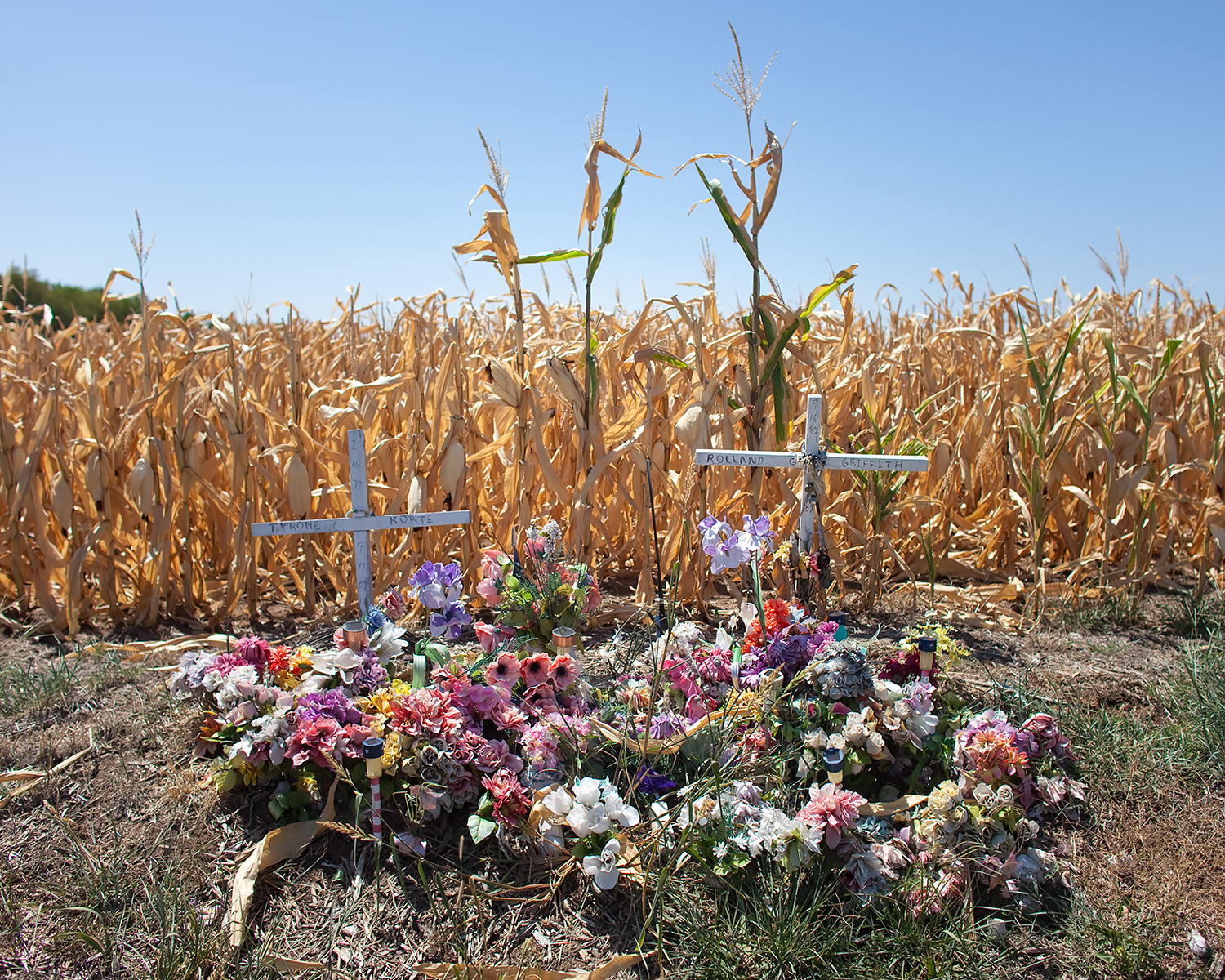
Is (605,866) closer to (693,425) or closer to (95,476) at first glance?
(693,425)

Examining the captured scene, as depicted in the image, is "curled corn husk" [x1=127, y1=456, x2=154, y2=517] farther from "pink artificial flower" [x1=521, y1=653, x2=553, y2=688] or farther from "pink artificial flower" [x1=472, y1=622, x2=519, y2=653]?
"pink artificial flower" [x1=521, y1=653, x2=553, y2=688]

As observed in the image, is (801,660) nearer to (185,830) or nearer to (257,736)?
(257,736)

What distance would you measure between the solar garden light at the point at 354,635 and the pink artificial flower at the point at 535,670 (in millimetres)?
471

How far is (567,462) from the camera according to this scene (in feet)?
10.7

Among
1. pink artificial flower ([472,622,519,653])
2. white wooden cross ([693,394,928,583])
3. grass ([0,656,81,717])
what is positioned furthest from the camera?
white wooden cross ([693,394,928,583])

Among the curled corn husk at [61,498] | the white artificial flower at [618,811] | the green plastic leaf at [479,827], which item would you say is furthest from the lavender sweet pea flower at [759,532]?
the curled corn husk at [61,498]

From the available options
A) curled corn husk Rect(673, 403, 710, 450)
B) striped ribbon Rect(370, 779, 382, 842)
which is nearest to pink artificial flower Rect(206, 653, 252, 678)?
striped ribbon Rect(370, 779, 382, 842)

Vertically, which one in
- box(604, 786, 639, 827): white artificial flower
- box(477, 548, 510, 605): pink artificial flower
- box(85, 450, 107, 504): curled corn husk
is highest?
box(85, 450, 107, 504): curled corn husk

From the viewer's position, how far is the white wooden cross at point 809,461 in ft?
8.31

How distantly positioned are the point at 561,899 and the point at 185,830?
0.96m

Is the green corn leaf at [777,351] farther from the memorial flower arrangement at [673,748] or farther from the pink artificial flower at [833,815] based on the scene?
the pink artificial flower at [833,815]

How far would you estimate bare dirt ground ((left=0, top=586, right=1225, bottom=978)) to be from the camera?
160 centimetres

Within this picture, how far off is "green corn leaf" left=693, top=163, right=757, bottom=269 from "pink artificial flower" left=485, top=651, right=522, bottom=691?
1.64m

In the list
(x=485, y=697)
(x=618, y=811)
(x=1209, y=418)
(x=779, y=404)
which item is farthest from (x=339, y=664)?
(x=1209, y=418)
